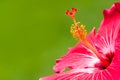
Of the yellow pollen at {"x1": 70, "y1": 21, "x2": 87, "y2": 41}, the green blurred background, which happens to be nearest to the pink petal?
the yellow pollen at {"x1": 70, "y1": 21, "x2": 87, "y2": 41}

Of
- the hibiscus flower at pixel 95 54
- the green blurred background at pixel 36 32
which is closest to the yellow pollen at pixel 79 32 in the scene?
the hibiscus flower at pixel 95 54

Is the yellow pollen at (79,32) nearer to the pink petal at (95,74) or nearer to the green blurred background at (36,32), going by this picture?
the pink petal at (95,74)

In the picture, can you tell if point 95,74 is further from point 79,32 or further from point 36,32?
point 36,32

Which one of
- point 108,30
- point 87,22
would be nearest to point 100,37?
point 108,30

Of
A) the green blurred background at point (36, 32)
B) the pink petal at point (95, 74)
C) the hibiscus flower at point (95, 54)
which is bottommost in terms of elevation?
the pink petal at point (95, 74)

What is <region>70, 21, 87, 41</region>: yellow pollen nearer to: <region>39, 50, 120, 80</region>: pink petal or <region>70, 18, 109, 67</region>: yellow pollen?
<region>70, 18, 109, 67</region>: yellow pollen

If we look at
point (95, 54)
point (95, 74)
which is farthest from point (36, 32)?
point (95, 74)
